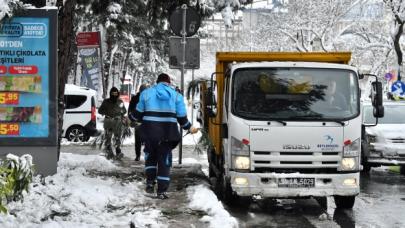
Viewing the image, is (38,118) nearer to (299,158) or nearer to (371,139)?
(299,158)

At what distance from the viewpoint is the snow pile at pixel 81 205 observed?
7000 mm

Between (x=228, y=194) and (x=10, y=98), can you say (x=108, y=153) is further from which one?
(x=10, y=98)

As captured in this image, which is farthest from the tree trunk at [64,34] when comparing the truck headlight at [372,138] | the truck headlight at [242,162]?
the truck headlight at [372,138]

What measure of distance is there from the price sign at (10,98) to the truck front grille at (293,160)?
11.0ft

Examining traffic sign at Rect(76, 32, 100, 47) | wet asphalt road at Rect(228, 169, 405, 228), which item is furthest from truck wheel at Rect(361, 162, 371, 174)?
traffic sign at Rect(76, 32, 100, 47)

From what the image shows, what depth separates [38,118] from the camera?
855 centimetres

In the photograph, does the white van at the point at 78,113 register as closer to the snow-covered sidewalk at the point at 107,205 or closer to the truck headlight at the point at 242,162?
the snow-covered sidewalk at the point at 107,205

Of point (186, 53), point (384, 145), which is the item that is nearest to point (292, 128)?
point (186, 53)

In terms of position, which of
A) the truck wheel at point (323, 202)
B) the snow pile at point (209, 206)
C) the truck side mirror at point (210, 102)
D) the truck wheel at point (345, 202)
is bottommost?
the truck wheel at point (323, 202)

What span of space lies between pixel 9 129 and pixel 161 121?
2.06 m

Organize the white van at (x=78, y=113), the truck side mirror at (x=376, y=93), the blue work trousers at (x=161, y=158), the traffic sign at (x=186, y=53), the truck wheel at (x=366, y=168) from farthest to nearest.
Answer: the white van at (x=78, y=113), the truck wheel at (x=366, y=168), the traffic sign at (x=186, y=53), the truck side mirror at (x=376, y=93), the blue work trousers at (x=161, y=158)

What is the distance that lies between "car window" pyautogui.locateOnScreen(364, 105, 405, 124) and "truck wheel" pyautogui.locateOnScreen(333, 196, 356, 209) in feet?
18.7

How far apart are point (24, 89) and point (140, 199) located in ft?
7.22

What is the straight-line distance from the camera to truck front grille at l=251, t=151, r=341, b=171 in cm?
907
